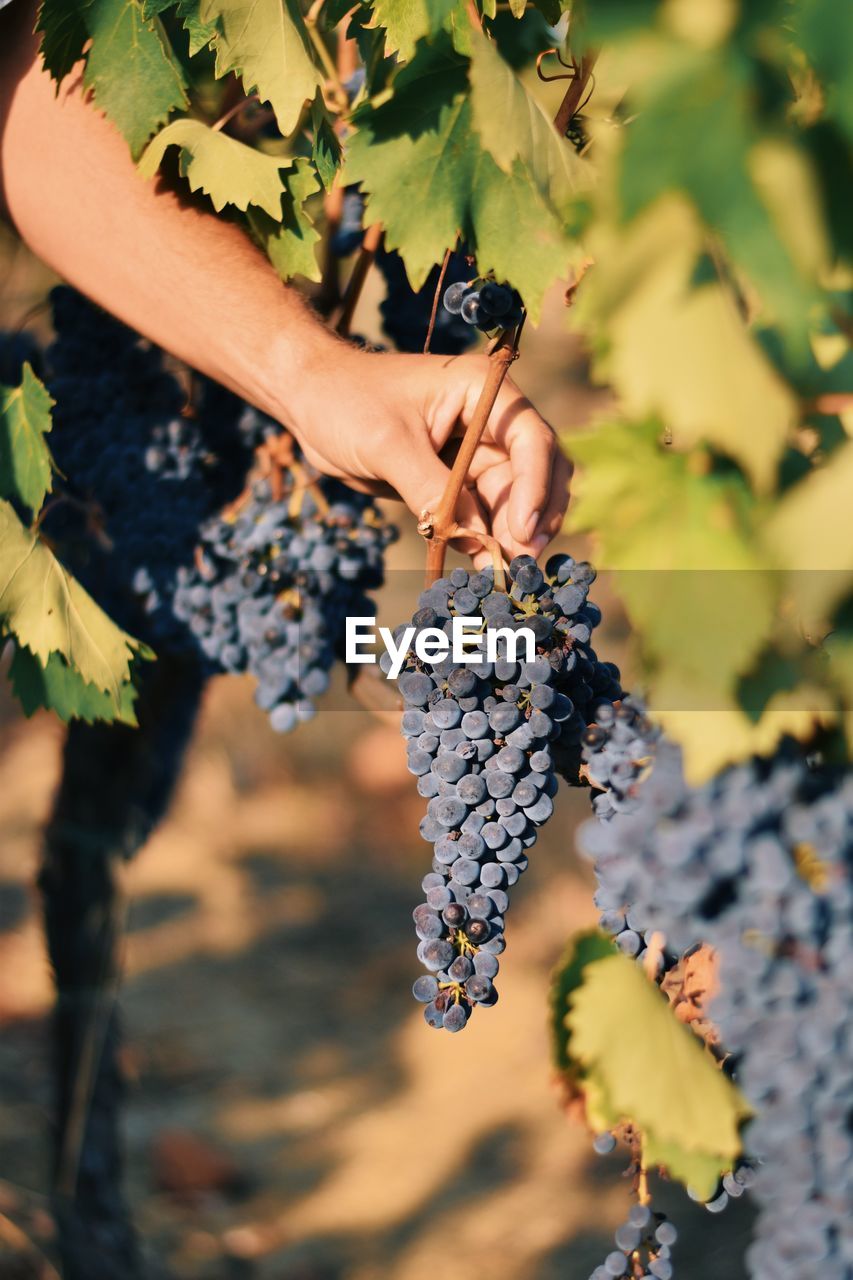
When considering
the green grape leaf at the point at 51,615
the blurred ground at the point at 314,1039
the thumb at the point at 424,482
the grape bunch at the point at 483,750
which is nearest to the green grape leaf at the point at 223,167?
the thumb at the point at 424,482

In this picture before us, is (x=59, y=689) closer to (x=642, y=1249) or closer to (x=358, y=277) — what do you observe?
(x=358, y=277)

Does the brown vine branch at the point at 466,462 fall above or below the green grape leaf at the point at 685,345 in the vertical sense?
below

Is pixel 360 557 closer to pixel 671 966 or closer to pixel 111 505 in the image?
pixel 111 505

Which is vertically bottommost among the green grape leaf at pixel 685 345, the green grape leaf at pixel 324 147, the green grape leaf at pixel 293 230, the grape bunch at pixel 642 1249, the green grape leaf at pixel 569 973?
the grape bunch at pixel 642 1249

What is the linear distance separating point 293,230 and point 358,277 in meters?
0.22

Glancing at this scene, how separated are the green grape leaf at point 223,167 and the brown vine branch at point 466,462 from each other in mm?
324

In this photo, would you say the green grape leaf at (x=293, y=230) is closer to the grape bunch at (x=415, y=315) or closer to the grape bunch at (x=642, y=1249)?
the grape bunch at (x=415, y=315)

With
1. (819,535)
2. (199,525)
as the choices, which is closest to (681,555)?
(819,535)

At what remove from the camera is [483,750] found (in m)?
0.91

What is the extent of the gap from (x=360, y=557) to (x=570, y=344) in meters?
2.80

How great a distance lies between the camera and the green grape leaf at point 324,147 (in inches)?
45.1

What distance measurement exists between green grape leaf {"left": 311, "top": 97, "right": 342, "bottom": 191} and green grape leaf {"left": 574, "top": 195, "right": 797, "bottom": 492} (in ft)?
2.25

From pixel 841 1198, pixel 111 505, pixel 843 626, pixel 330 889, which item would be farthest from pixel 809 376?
pixel 330 889

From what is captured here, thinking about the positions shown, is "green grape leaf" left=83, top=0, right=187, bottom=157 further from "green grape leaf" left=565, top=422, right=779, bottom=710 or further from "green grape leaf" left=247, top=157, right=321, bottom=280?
"green grape leaf" left=565, top=422, right=779, bottom=710
